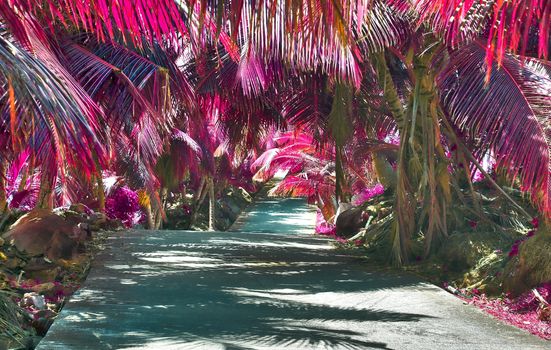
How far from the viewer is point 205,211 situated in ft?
106

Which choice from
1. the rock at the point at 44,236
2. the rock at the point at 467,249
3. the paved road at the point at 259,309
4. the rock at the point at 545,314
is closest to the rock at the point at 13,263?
the rock at the point at 44,236

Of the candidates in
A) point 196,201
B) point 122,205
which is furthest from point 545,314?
point 196,201

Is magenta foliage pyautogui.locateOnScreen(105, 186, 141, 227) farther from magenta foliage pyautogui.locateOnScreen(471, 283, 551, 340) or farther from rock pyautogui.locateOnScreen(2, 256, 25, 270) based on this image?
magenta foliage pyautogui.locateOnScreen(471, 283, 551, 340)

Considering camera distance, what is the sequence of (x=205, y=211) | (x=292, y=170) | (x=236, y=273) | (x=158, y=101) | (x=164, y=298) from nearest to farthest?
(x=164, y=298) → (x=158, y=101) → (x=236, y=273) → (x=292, y=170) → (x=205, y=211)

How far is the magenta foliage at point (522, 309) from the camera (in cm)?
692

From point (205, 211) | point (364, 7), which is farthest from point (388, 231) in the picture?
point (205, 211)

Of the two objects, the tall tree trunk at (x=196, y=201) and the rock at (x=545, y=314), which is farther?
the tall tree trunk at (x=196, y=201)

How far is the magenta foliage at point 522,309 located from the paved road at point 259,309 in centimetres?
16

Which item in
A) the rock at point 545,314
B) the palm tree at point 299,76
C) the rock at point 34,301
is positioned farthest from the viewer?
the rock at point 34,301

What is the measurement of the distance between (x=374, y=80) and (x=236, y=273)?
5.37 m

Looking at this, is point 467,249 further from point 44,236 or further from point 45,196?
point 45,196

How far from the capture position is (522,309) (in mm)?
7598

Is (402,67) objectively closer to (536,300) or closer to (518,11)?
(536,300)

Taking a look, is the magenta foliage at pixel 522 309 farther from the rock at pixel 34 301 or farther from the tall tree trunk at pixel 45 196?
the tall tree trunk at pixel 45 196
